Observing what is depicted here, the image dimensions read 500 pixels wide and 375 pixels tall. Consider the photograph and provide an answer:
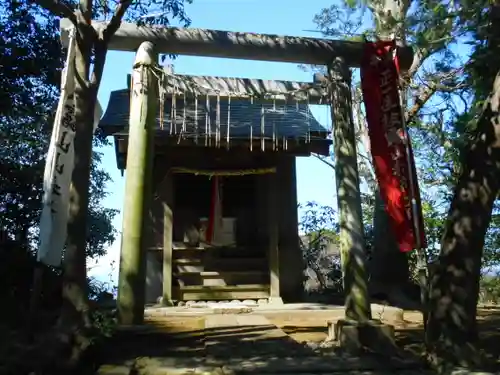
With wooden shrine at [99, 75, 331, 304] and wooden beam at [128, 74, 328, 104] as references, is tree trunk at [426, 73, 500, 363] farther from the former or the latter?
wooden shrine at [99, 75, 331, 304]

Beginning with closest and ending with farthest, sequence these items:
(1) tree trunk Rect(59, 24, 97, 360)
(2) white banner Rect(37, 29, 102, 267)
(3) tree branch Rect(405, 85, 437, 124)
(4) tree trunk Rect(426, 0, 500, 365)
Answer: (1) tree trunk Rect(59, 24, 97, 360) → (4) tree trunk Rect(426, 0, 500, 365) → (2) white banner Rect(37, 29, 102, 267) → (3) tree branch Rect(405, 85, 437, 124)

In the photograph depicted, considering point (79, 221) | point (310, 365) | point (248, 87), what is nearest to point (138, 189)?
point (79, 221)

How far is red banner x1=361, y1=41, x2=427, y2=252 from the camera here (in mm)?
5648

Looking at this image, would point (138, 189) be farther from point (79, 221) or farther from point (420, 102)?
point (420, 102)

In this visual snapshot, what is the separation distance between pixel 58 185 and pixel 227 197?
605cm

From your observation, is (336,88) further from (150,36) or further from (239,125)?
(239,125)

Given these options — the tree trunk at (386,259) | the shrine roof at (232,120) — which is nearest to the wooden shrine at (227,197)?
the shrine roof at (232,120)

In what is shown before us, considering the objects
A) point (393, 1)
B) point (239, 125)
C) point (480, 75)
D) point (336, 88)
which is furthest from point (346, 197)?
point (393, 1)

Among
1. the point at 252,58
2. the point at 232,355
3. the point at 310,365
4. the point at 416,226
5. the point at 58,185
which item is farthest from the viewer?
the point at 252,58

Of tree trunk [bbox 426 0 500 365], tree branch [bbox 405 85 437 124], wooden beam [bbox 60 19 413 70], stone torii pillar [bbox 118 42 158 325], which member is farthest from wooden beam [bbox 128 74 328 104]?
tree branch [bbox 405 85 437 124]

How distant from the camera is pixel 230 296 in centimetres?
955

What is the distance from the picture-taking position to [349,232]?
5.96m

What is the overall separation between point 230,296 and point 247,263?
861mm

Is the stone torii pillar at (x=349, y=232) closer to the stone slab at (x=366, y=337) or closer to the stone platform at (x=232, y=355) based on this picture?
the stone slab at (x=366, y=337)
